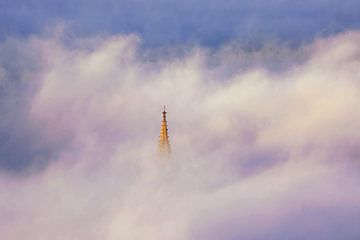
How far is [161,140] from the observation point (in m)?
139

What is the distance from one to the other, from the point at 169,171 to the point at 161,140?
51.0 feet

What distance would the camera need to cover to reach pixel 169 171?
152125 mm

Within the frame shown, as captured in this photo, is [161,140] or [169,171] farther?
[169,171]
